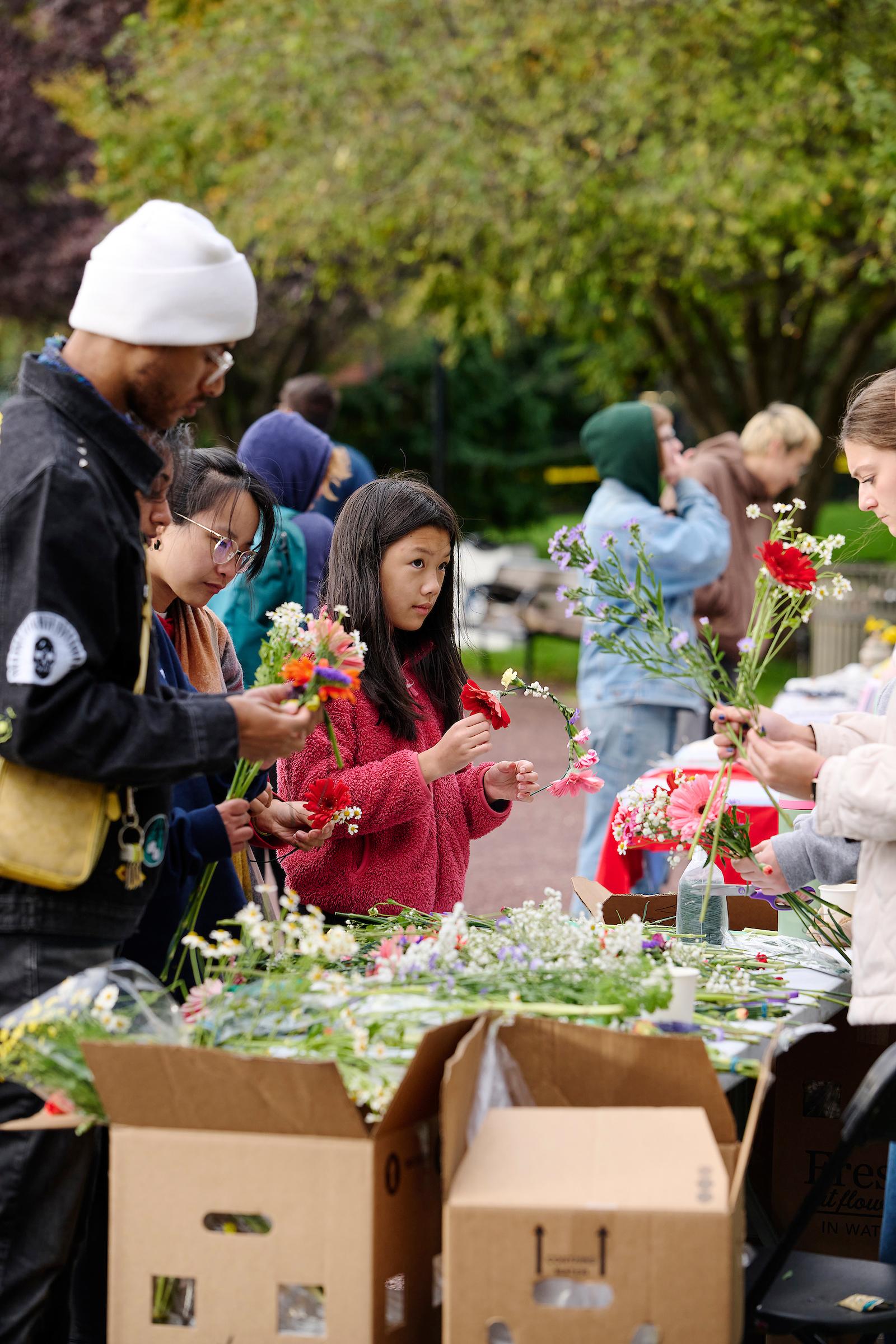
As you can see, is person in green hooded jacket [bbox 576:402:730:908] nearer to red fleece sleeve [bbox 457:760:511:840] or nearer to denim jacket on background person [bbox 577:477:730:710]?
denim jacket on background person [bbox 577:477:730:710]

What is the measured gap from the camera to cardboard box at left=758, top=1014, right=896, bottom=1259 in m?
2.96

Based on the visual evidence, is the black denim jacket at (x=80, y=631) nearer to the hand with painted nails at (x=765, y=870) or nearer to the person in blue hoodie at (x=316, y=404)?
the hand with painted nails at (x=765, y=870)

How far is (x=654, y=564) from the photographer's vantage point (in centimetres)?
564

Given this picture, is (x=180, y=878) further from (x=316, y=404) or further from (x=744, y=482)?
(x=744, y=482)

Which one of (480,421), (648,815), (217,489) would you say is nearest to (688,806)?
(648,815)

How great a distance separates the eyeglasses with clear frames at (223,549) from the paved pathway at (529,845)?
3604mm

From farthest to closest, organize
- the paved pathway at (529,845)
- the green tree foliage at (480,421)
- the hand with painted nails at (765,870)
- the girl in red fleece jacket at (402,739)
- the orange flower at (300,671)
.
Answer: the green tree foliage at (480,421)
the paved pathway at (529,845)
the girl in red fleece jacket at (402,739)
the hand with painted nails at (765,870)
the orange flower at (300,671)

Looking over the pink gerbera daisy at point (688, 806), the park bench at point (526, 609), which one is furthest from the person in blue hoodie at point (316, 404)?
the park bench at point (526, 609)

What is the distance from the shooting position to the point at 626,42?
373 inches

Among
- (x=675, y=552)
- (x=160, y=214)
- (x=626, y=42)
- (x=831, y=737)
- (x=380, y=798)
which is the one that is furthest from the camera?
(x=626, y=42)

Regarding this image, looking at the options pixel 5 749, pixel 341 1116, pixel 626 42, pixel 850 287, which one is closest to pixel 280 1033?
pixel 341 1116

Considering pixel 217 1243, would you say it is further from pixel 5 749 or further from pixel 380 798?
pixel 380 798

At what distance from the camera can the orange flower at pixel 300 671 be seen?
2295mm

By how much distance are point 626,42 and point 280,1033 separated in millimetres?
8765
